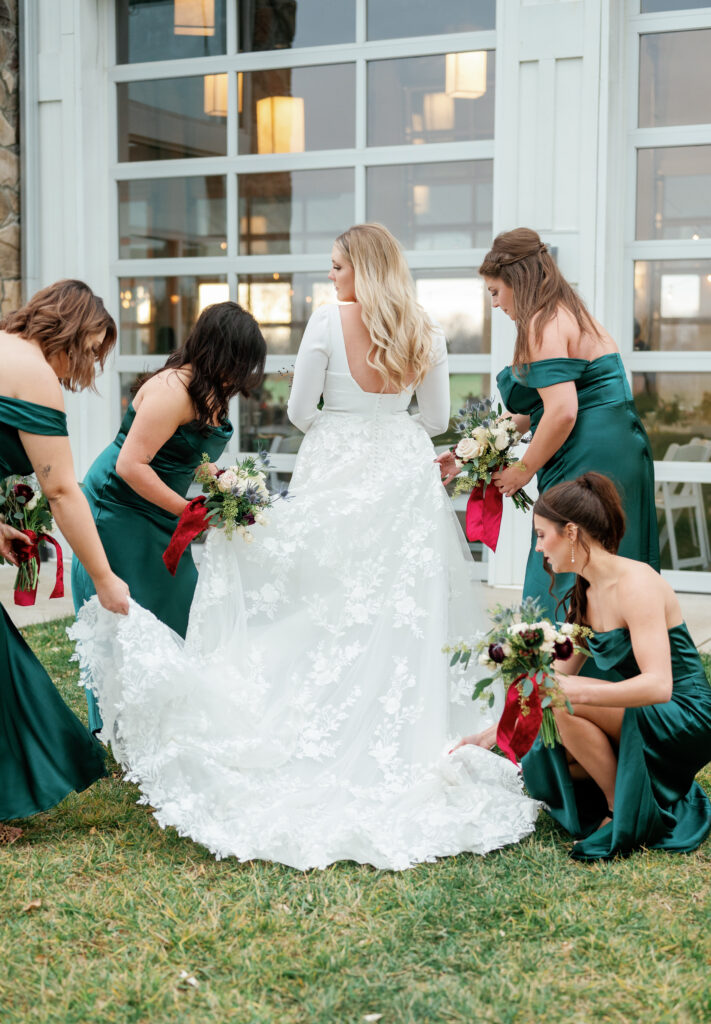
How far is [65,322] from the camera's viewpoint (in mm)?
3057

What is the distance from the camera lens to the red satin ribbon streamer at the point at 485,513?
12.2 ft

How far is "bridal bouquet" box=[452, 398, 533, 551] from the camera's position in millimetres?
3652

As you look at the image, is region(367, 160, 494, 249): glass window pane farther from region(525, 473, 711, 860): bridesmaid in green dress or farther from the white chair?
region(525, 473, 711, 860): bridesmaid in green dress

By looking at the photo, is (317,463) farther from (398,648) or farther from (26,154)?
(26,154)

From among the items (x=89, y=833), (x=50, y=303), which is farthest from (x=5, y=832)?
(x=50, y=303)

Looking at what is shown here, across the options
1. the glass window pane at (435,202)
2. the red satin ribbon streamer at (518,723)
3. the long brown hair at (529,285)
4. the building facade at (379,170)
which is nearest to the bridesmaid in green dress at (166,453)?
the long brown hair at (529,285)

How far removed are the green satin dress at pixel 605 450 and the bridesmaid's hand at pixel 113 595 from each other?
1375 mm

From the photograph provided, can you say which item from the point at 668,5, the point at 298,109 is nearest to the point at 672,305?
the point at 668,5

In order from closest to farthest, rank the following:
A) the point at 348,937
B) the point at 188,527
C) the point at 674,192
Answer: the point at 348,937 → the point at 188,527 → the point at 674,192

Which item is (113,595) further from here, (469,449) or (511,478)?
(511,478)

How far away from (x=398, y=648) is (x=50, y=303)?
1.51m

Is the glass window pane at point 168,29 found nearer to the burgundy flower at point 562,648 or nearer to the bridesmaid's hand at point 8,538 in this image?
the bridesmaid's hand at point 8,538

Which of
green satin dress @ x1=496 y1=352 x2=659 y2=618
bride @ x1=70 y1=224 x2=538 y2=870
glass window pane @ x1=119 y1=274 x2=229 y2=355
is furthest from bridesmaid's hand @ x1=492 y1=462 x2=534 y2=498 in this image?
glass window pane @ x1=119 y1=274 x2=229 y2=355

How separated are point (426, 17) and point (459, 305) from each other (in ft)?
6.29
